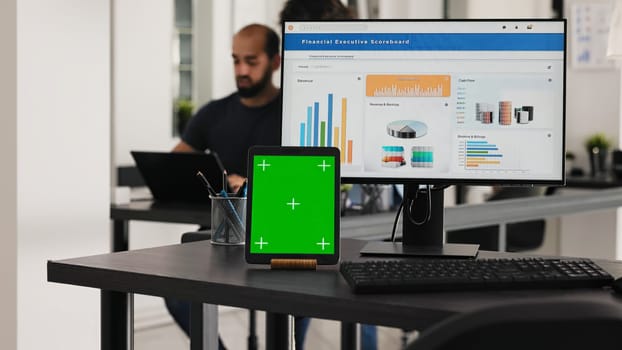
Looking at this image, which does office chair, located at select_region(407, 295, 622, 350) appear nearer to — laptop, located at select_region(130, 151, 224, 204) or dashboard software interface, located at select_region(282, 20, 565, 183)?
dashboard software interface, located at select_region(282, 20, 565, 183)

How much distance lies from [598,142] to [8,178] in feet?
14.7

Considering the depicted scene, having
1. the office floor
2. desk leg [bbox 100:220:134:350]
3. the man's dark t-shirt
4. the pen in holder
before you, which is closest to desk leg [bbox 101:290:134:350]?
desk leg [bbox 100:220:134:350]

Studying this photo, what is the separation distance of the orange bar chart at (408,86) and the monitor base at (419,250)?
0.92ft

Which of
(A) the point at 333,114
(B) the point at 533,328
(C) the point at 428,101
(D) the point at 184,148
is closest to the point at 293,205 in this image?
(A) the point at 333,114

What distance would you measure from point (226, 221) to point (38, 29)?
1.02 metres

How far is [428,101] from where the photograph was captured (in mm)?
1849

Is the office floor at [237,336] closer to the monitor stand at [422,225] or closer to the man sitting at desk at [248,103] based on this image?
the man sitting at desk at [248,103]

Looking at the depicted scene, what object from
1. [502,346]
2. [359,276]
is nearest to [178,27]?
[359,276]

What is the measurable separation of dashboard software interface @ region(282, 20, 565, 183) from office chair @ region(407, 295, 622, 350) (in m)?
0.96

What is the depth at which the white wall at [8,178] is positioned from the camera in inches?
102

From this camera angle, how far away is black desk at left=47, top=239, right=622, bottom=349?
4.42 feet

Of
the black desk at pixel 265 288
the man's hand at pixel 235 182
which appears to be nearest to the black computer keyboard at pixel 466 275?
the black desk at pixel 265 288

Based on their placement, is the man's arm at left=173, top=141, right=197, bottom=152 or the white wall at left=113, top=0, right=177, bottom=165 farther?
the white wall at left=113, top=0, right=177, bottom=165

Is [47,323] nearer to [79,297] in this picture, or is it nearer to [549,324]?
[79,297]
